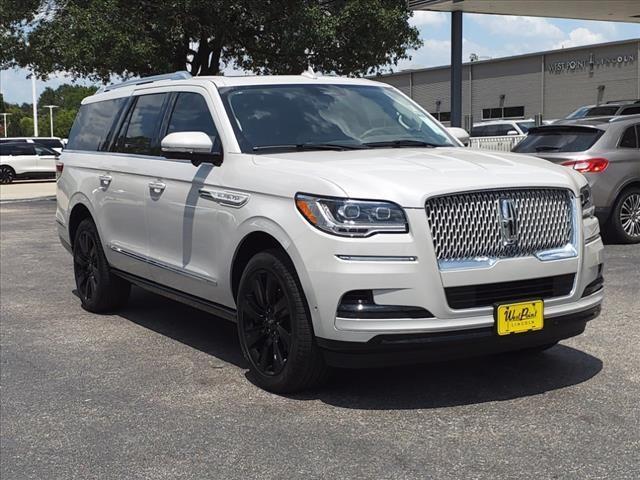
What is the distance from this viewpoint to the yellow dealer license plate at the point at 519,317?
471cm

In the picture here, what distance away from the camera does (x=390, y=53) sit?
23594 mm

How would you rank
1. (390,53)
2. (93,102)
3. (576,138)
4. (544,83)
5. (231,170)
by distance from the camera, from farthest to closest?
1. (544,83)
2. (390,53)
3. (576,138)
4. (93,102)
5. (231,170)

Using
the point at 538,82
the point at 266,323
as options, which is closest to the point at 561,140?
the point at 266,323

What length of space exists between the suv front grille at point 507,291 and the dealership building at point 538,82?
133 ft

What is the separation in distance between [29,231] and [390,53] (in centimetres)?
1168

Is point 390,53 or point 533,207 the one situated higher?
point 390,53

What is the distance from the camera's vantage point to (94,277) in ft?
25.4

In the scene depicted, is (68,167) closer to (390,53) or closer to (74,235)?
(74,235)

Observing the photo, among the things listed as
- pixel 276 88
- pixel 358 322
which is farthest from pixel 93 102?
pixel 358 322

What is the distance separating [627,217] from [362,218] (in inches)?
315

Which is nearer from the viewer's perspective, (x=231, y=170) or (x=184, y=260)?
(x=231, y=170)

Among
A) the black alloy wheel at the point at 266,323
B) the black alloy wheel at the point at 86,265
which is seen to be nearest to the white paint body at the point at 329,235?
the black alloy wheel at the point at 266,323

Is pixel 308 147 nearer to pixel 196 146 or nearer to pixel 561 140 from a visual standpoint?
pixel 196 146

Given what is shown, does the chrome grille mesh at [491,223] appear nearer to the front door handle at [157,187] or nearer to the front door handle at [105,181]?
the front door handle at [157,187]
